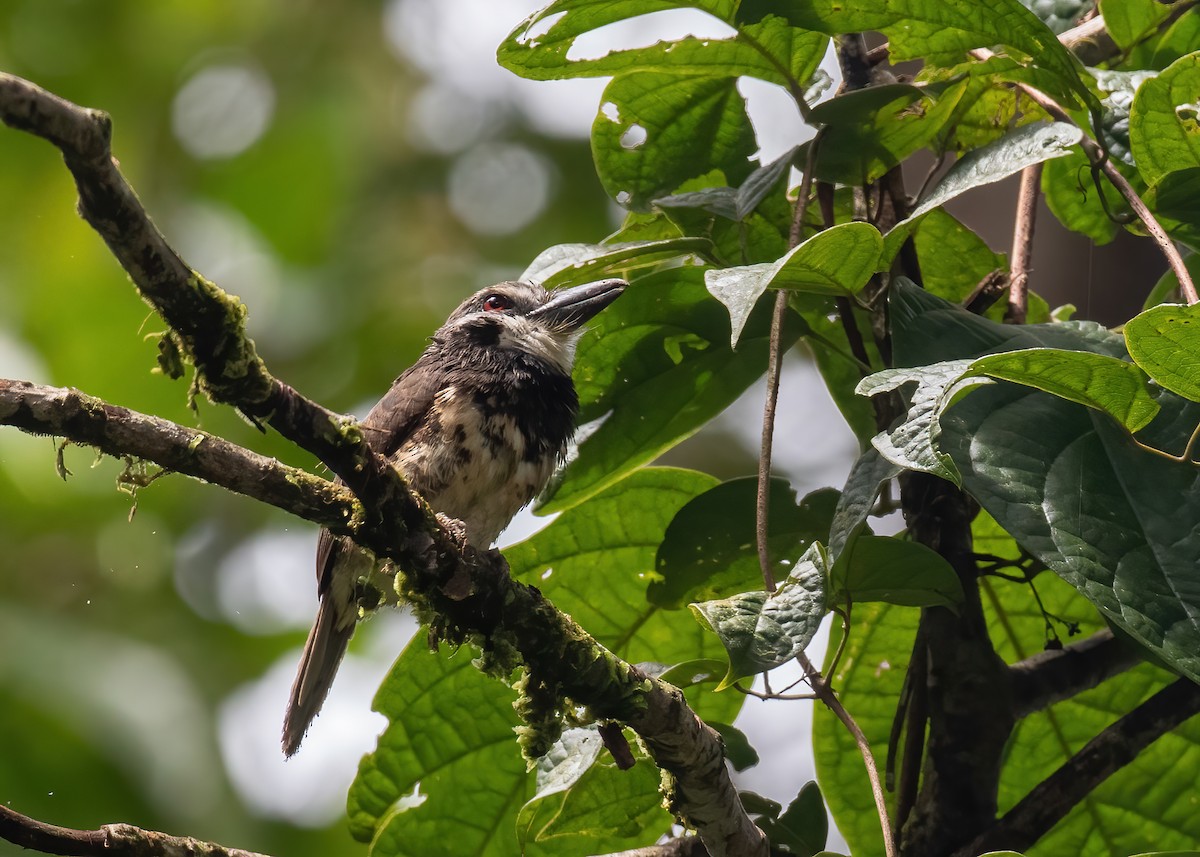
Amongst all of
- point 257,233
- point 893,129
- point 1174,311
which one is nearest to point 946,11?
point 893,129

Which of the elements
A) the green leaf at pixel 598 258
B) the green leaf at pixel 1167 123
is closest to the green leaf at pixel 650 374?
the green leaf at pixel 598 258

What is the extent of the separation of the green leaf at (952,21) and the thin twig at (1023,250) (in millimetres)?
314

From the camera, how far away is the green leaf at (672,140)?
2.07m

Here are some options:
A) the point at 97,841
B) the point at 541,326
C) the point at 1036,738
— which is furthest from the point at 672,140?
the point at 97,841

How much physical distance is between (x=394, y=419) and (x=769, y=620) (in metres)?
1.33

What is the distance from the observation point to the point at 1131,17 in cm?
204

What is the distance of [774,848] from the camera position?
186 cm

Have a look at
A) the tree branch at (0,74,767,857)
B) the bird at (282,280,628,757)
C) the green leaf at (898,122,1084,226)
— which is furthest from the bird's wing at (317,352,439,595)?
the green leaf at (898,122,1084,226)

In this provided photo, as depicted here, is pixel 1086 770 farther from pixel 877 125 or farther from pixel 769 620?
pixel 877 125

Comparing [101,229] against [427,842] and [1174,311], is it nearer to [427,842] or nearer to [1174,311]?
[1174,311]

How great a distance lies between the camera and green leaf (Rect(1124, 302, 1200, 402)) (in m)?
1.25

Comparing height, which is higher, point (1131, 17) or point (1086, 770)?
point (1131, 17)

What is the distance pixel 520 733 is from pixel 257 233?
3.29 metres

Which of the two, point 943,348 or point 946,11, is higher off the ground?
point 946,11
